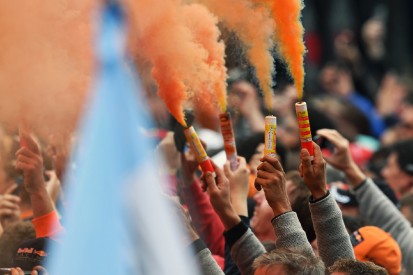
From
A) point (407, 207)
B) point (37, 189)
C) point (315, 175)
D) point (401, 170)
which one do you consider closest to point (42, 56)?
point (37, 189)

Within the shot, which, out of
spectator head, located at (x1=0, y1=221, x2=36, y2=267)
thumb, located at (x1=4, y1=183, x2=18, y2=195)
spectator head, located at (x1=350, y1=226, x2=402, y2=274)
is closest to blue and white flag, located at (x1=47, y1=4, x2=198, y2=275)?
spectator head, located at (x1=0, y1=221, x2=36, y2=267)

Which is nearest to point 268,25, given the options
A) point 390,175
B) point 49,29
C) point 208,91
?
point 208,91

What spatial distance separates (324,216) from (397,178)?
3.47 meters

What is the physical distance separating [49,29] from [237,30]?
3.10 ft

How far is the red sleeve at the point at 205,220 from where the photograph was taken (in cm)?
511

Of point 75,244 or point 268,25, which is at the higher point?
point 268,25

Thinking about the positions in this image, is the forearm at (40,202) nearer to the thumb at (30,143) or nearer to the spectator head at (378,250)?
the thumb at (30,143)

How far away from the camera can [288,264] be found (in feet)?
11.8

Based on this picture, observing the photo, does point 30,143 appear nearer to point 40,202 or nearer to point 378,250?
point 40,202

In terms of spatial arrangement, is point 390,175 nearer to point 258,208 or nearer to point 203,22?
point 258,208

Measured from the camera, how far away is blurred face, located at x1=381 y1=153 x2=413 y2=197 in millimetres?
7387

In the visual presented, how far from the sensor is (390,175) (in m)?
7.48

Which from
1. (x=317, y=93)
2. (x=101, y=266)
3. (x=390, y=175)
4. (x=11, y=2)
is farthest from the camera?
(x=317, y=93)

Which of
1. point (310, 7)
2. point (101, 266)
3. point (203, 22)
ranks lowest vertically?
point (101, 266)
